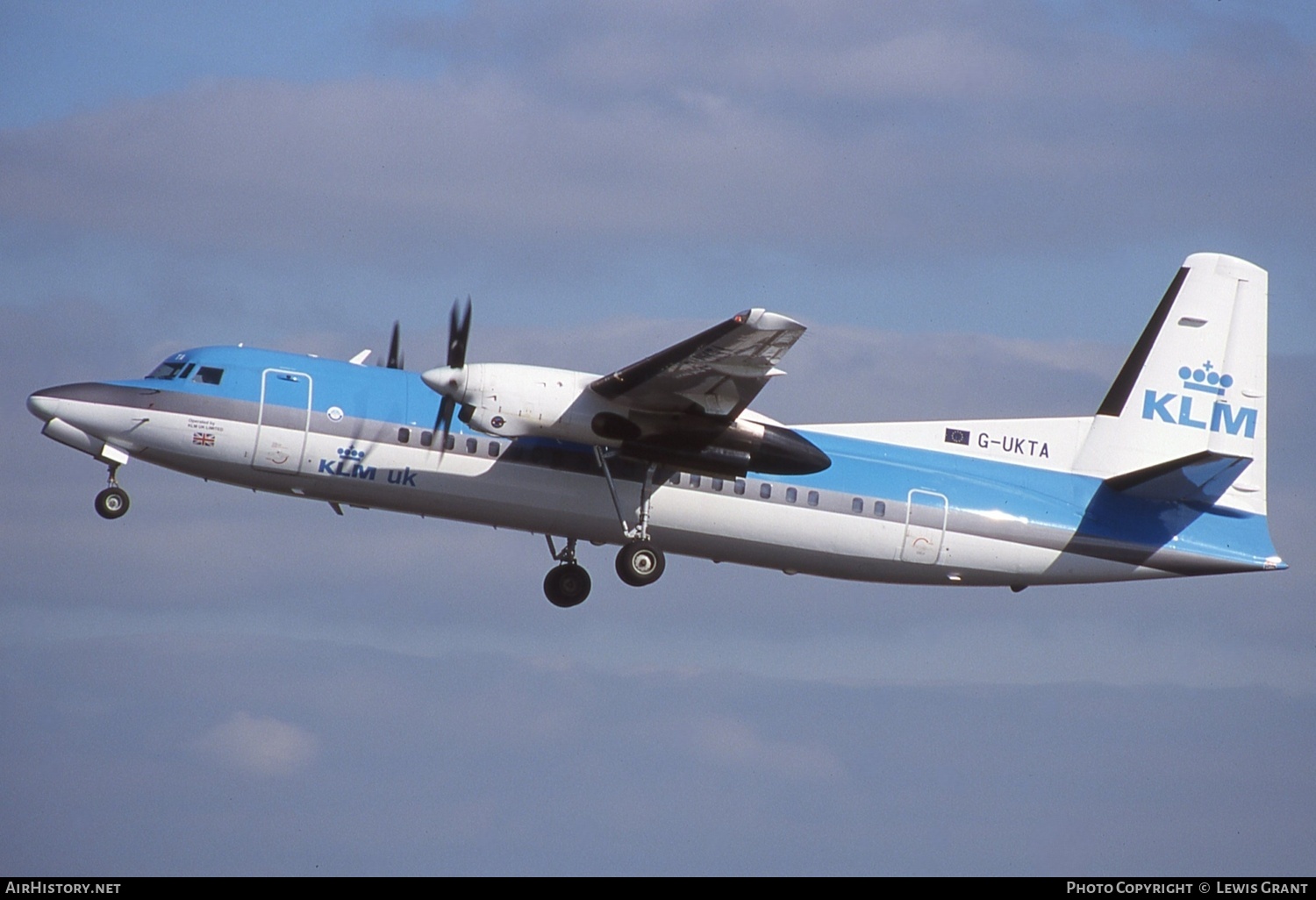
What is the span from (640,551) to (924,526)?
4301mm

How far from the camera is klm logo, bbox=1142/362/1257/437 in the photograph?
27.4 metres

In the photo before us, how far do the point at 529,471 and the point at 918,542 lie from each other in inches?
234

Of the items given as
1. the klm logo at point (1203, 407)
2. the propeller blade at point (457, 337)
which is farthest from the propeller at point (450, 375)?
the klm logo at point (1203, 407)

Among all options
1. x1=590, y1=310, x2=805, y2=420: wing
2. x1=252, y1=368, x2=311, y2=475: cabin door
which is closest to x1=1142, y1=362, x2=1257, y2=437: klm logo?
x1=590, y1=310, x2=805, y2=420: wing

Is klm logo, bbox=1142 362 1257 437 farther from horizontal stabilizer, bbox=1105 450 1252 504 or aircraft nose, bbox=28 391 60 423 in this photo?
aircraft nose, bbox=28 391 60 423

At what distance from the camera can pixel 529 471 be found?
23.6 m

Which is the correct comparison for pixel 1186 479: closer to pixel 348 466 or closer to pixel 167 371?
pixel 348 466

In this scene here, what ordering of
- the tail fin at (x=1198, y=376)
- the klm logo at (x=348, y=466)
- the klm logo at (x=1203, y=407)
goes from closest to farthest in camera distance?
the klm logo at (x=348, y=466) < the tail fin at (x=1198, y=376) < the klm logo at (x=1203, y=407)

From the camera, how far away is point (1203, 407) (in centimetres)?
2750

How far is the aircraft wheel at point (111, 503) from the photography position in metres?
23.4

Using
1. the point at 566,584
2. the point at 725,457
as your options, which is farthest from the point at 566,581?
the point at 725,457

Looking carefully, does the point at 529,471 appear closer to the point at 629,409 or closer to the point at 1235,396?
the point at 629,409

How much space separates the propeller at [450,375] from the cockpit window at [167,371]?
356cm

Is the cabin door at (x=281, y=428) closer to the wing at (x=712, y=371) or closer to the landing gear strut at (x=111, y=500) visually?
the landing gear strut at (x=111, y=500)
